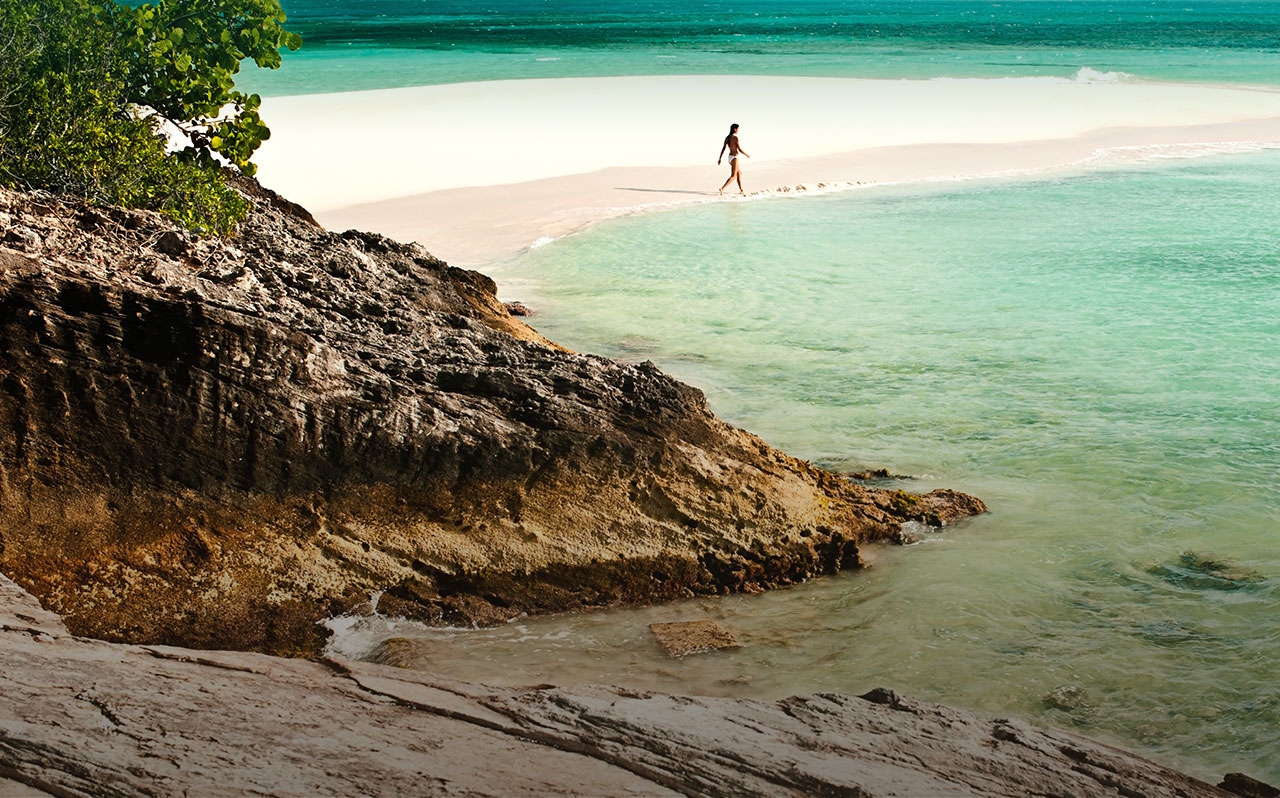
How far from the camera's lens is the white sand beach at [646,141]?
66.3 feet

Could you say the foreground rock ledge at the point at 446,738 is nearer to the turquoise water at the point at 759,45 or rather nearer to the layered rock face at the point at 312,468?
the layered rock face at the point at 312,468

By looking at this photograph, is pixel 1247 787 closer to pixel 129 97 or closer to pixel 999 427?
pixel 999 427

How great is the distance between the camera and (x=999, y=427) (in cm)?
934

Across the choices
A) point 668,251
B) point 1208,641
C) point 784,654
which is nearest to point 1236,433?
point 1208,641

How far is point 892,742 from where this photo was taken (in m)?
4.18

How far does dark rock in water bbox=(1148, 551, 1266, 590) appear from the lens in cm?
650

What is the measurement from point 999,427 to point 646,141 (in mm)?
19260

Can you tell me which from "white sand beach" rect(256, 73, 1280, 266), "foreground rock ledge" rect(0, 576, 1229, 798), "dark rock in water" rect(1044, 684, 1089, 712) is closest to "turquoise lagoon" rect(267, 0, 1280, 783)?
"dark rock in water" rect(1044, 684, 1089, 712)

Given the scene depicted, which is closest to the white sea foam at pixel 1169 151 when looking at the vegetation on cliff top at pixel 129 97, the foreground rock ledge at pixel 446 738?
the vegetation on cliff top at pixel 129 97

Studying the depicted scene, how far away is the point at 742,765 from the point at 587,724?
0.58m

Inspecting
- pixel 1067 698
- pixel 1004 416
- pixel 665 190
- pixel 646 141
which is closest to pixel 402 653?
pixel 1067 698

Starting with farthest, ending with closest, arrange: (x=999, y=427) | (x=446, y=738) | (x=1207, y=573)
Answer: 1. (x=999, y=427)
2. (x=1207, y=573)
3. (x=446, y=738)

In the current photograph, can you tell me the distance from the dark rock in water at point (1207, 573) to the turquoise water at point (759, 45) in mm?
35978

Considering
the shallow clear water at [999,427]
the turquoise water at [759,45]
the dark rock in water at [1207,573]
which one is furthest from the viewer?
the turquoise water at [759,45]
